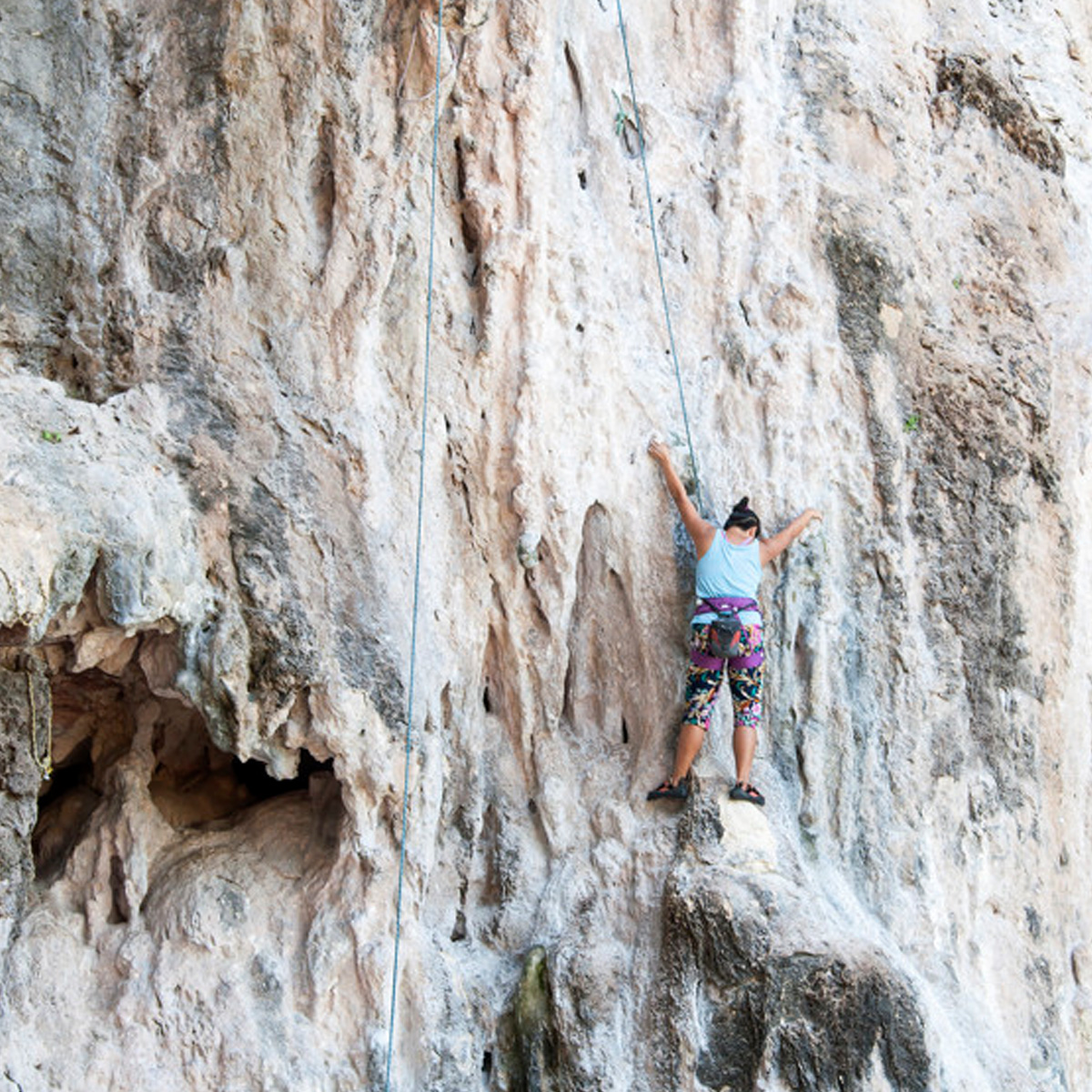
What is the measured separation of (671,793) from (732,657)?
0.65 m

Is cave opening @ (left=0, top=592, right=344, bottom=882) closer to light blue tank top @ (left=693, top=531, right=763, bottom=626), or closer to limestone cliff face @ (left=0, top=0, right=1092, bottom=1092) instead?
limestone cliff face @ (left=0, top=0, right=1092, bottom=1092)

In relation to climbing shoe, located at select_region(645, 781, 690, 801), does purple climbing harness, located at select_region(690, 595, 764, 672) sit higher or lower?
higher

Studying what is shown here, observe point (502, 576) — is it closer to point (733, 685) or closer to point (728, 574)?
point (728, 574)

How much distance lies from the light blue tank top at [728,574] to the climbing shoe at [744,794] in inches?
Answer: 27.7

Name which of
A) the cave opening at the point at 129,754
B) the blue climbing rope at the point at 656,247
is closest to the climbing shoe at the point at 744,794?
the blue climbing rope at the point at 656,247

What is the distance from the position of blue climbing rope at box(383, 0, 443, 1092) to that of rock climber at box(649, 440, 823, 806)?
43.5 inches

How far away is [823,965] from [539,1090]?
4.25 ft

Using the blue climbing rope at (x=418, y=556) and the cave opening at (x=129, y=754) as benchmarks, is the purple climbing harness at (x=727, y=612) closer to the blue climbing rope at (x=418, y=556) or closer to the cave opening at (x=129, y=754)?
the blue climbing rope at (x=418, y=556)

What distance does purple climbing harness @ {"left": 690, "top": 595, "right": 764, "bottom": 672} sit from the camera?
5.88m

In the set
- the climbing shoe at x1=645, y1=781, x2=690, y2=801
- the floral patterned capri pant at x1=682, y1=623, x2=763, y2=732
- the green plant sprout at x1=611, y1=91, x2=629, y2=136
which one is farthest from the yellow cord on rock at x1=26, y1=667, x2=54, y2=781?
the green plant sprout at x1=611, y1=91, x2=629, y2=136

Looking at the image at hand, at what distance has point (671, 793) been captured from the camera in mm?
5918

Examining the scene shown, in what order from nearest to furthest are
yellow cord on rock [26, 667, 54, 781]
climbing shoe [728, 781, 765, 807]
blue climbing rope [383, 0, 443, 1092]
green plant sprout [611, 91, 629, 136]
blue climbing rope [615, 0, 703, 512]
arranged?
yellow cord on rock [26, 667, 54, 781] → blue climbing rope [383, 0, 443, 1092] → climbing shoe [728, 781, 765, 807] → blue climbing rope [615, 0, 703, 512] → green plant sprout [611, 91, 629, 136]

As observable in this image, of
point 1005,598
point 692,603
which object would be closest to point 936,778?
point 1005,598

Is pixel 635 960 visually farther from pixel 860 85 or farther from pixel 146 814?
pixel 860 85
